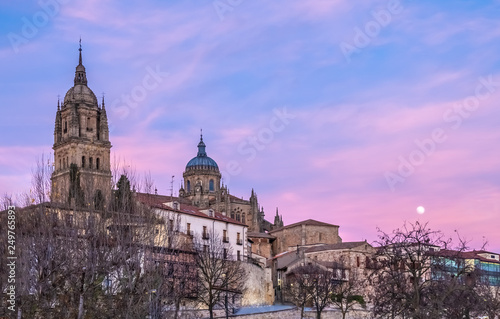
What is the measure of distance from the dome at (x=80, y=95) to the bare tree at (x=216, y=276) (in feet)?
238

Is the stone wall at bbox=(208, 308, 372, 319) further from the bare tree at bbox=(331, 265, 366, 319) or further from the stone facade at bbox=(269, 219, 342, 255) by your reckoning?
the stone facade at bbox=(269, 219, 342, 255)

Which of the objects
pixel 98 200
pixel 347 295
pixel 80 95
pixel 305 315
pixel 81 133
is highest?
pixel 80 95

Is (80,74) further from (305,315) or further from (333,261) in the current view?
(305,315)

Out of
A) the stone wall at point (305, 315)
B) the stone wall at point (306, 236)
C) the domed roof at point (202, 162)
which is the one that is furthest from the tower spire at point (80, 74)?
the stone wall at point (305, 315)

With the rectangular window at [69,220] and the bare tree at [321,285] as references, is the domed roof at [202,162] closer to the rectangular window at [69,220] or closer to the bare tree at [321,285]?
the bare tree at [321,285]

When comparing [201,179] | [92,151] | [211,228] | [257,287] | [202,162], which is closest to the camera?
[257,287]

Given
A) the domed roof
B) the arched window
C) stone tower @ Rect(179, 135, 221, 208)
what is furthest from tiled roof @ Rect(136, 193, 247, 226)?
the domed roof

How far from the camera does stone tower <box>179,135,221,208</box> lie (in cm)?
14262

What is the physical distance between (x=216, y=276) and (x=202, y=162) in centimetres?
8584

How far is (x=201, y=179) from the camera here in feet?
484

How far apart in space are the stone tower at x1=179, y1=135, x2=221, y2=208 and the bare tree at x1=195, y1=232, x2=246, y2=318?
67584 mm

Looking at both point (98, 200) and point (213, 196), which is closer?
point (98, 200)

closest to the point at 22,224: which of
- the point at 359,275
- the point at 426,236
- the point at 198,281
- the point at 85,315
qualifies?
the point at 85,315

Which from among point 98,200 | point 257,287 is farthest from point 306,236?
point 98,200
